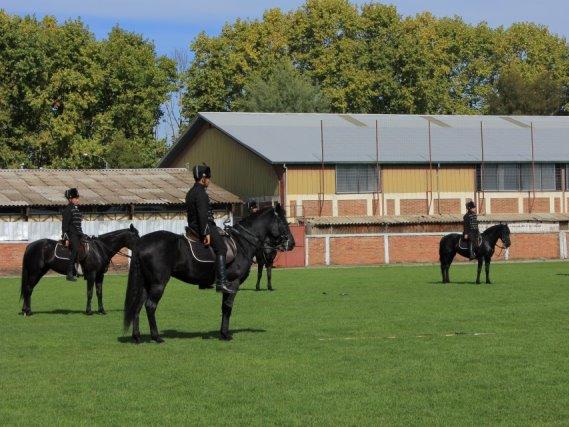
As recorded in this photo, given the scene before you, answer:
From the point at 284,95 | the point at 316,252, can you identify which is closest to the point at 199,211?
the point at 316,252

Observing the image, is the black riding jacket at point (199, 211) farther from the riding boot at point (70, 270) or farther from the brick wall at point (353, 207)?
the brick wall at point (353, 207)

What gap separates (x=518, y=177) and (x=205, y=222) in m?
48.9

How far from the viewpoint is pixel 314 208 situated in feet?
195

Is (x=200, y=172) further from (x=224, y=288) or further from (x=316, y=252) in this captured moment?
(x=316, y=252)

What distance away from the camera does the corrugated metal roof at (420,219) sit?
5784cm

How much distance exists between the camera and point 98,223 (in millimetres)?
54812

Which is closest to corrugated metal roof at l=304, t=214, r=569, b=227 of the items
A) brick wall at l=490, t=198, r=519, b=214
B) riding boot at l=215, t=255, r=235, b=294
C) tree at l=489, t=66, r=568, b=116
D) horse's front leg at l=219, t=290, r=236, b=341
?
brick wall at l=490, t=198, r=519, b=214

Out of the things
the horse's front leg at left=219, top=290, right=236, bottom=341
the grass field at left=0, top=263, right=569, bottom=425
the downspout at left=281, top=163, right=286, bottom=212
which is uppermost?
the downspout at left=281, top=163, right=286, bottom=212

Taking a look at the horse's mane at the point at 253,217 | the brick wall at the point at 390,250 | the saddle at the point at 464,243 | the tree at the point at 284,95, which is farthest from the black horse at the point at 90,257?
the tree at the point at 284,95

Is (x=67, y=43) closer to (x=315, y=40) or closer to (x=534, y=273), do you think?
(x=315, y=40)

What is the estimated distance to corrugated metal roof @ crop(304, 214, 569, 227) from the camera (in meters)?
57.8

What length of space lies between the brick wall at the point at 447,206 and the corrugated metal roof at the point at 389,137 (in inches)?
88.3

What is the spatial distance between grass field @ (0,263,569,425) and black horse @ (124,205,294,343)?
0.52 meters

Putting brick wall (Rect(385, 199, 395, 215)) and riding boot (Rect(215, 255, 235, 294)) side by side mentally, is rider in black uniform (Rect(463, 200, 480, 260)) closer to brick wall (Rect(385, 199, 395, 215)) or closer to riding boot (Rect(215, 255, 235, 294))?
riding boot (Rect(215, 255, 235, 294))
